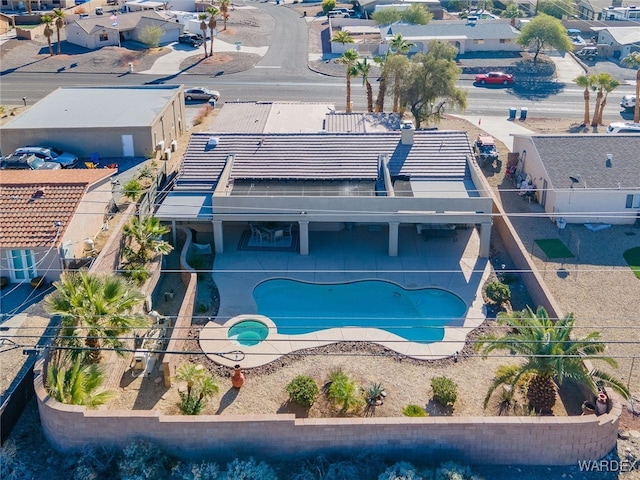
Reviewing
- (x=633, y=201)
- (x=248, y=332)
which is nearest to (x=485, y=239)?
(x=633, y=201)

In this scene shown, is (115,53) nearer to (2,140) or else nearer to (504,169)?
(2,140)

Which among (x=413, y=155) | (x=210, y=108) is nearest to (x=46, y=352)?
(x=413, y=155)

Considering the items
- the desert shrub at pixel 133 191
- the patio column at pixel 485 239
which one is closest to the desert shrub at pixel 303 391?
the patio column at pixel 485 239

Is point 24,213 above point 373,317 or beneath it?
above

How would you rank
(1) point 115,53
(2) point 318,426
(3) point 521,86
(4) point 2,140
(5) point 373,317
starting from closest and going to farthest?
(2) point 318,426 → (5) point 373,317 → (4) point 2,140 → (3) point 521,86 → (1) point 115,53

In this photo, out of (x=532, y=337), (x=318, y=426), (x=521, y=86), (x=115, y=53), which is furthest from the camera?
(x=115, y=53)

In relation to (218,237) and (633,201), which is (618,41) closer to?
(633,201)

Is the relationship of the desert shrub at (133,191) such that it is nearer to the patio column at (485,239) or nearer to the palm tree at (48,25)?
the patio column at (485,239)
